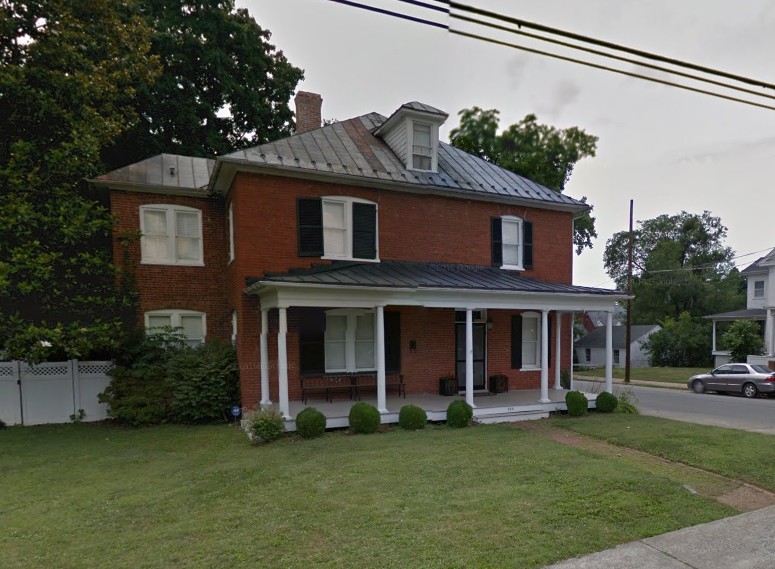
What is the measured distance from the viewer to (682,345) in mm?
36625

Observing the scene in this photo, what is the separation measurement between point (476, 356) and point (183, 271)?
9.26 m

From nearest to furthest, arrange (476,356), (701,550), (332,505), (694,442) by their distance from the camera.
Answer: (701,550) < (332,505) < (694,442) < (476,356)

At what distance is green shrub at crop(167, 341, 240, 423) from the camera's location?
412 inches

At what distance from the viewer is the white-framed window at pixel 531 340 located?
14.0 meters

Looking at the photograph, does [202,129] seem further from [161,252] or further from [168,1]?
[161,252]

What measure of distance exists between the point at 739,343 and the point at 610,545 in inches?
1278

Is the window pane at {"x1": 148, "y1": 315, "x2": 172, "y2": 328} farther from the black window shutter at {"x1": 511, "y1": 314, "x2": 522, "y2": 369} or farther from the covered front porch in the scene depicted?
the black window shutter at {"x1": 511, "y1": 314, "x2": 522, "y2": 369}

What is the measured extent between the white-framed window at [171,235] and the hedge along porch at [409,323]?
3627 millimetres

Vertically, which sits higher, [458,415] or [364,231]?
[364,231]

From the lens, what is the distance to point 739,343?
2847 cm

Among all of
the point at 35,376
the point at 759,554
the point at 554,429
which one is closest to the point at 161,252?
the point at 35,376

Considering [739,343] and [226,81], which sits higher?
[226,81]

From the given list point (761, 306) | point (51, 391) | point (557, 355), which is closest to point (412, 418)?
point (557, 355)

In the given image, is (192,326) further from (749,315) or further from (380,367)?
(749,315)
